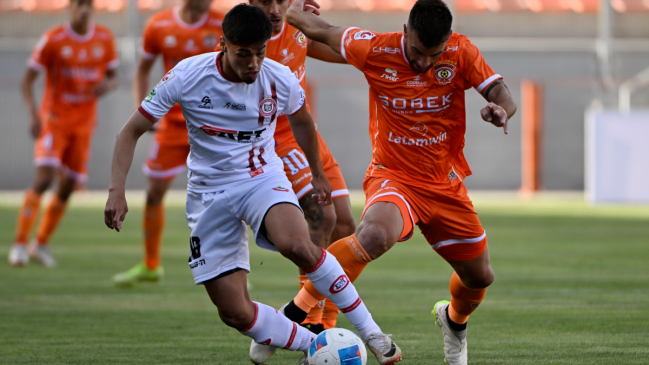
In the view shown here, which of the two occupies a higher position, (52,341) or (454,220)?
(454,220)

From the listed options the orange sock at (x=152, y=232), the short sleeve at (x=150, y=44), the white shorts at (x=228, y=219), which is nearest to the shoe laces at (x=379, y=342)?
the white shorts at (x=228, y=219)

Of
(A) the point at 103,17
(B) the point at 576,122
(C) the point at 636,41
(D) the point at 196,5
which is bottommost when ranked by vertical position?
(B) the point at 576,122

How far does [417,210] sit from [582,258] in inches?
220

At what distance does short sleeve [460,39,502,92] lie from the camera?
4.50 meters

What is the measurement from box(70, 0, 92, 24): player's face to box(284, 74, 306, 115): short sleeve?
5.64 meters

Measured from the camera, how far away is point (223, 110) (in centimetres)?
411

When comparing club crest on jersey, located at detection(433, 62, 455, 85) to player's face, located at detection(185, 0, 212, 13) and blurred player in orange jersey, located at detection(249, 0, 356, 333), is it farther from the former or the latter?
player's face, located at detection(185, 0, 212, 13)

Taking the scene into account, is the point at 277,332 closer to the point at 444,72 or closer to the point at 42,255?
the point at 444,72

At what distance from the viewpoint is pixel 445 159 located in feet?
15.3

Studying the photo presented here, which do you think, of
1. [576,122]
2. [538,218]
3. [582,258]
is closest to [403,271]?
[582,258]

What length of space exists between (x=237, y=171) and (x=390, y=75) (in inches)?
41.6

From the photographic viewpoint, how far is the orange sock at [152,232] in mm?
7598

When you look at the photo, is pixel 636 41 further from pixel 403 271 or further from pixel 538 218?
pixel 403 271

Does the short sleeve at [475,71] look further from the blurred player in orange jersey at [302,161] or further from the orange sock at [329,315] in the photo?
the orange sock at [329,315]
